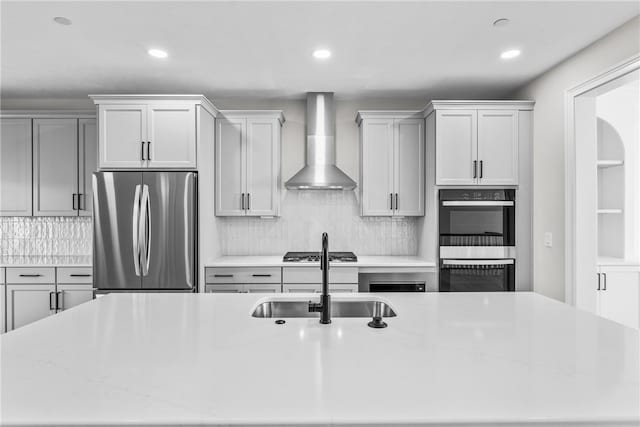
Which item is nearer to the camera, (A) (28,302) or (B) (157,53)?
(B) (157,53)

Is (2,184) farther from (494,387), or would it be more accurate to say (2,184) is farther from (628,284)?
(628,284)

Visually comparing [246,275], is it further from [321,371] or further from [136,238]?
[321,371]

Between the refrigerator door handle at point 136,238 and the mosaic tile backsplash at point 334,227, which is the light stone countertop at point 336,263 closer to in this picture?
the mosaic tile backsplash at point 334,227

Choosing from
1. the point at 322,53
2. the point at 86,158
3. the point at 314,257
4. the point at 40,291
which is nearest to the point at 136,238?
the point at 40,291

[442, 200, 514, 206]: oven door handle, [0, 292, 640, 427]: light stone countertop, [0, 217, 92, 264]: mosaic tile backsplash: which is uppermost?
[442, 200, 514, 206]: oven door handle

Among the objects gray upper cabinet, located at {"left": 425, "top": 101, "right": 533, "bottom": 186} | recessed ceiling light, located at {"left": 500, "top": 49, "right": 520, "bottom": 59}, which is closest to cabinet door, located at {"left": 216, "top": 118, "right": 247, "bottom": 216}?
gray upper cabinet, located at {"left": 425, "top": 101, "right": 533, "bottom": 186}

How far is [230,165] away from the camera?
3697mm

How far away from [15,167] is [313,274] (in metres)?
3.20

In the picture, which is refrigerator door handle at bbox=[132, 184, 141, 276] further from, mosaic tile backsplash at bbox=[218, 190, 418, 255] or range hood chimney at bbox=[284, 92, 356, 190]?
range hood chimney at bbox=[284, 92, 356, 190]

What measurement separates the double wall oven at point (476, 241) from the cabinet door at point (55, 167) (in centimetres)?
366

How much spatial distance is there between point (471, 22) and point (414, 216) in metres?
1.97

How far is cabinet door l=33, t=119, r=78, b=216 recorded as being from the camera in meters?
3.72

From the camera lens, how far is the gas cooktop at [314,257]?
11.5 feet

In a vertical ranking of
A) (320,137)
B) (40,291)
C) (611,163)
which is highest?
(320,137)
